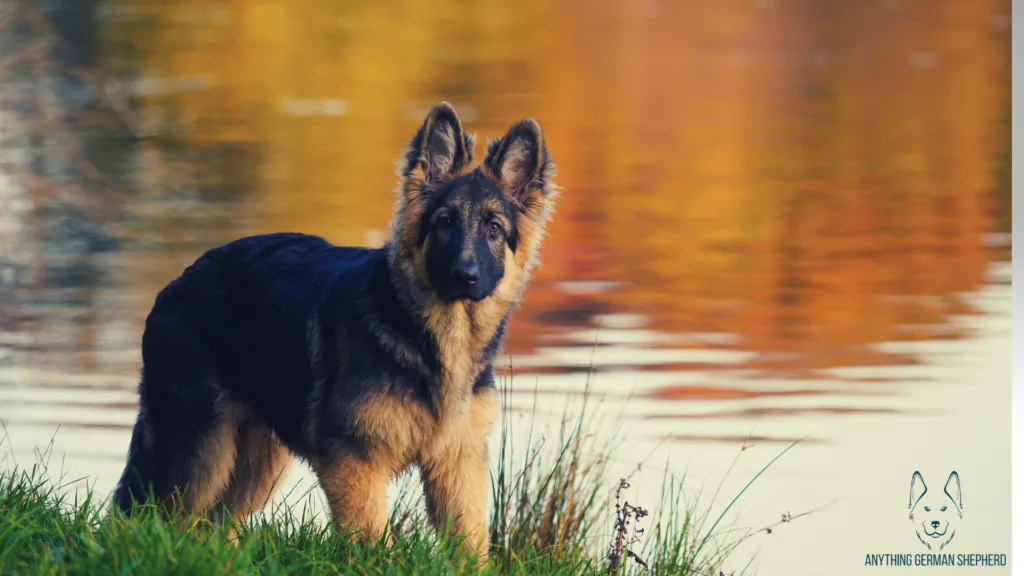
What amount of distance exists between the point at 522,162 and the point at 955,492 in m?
2.99

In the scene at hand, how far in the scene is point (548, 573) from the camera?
397 centimetres

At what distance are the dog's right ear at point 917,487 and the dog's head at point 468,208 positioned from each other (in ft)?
8.44

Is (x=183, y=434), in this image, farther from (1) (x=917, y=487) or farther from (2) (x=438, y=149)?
(1) (x=917, y=487)

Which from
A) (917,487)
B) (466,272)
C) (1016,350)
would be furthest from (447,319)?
(1016,350)

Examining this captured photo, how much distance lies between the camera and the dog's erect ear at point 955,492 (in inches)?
215

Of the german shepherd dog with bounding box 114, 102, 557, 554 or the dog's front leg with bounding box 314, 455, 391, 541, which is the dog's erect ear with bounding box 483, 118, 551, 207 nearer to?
the german shepherd dog with bounding box 114, 102, 557, 554

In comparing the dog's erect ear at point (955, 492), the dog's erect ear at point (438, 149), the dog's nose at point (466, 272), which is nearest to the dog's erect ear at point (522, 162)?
the dog's erect ear at point (438, 149)

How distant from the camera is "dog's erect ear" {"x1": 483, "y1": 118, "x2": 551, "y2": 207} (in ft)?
13.4

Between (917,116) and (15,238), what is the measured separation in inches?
195

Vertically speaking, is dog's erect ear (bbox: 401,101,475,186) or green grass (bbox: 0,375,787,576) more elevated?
dog's erect ear (bbox: 401,101,475,186)

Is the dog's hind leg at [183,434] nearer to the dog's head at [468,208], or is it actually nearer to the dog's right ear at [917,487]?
the dog's head at [468,208]

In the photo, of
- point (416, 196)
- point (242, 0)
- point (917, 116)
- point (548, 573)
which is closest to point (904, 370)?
point (917, 116)

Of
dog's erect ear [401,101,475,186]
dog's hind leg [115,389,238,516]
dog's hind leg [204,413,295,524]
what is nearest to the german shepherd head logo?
dog's erect ear [401,101,475,186]

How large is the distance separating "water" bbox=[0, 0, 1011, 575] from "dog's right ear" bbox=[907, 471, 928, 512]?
8 cm
